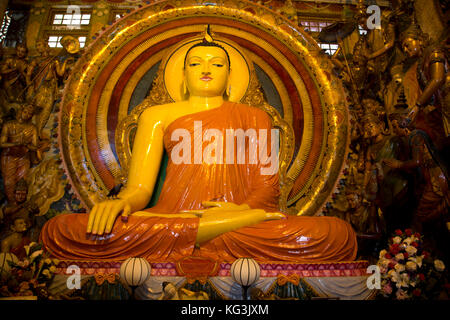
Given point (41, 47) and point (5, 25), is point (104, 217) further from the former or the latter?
point (5, 25)

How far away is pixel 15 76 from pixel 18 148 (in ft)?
3.46

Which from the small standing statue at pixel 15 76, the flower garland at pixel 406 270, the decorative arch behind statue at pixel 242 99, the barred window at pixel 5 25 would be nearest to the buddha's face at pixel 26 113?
the small standing statue at pixel 15 76

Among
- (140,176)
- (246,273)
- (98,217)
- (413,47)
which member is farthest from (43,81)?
(413,47)

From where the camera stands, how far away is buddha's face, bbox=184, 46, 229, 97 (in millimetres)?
4371

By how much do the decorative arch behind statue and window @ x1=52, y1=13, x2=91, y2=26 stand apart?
3.81 ft

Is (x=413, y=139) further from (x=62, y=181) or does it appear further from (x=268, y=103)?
(x=62, y=181)

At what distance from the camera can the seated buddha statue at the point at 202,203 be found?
296cm

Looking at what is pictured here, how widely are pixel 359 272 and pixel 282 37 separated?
3.21 metres

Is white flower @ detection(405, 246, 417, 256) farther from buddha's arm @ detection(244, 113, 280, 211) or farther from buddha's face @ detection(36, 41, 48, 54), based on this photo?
buddha's face @ detection(36, 41, 48, 54)

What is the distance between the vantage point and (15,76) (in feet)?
16.6

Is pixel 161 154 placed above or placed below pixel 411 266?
above

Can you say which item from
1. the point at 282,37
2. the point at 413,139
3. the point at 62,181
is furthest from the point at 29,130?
the point at 413,139

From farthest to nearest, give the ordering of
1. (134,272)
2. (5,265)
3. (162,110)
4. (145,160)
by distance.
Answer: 1. (162,110)
2. (145,160)
3. (5,265)
4. (134,272)

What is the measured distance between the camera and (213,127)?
13.6 ft
